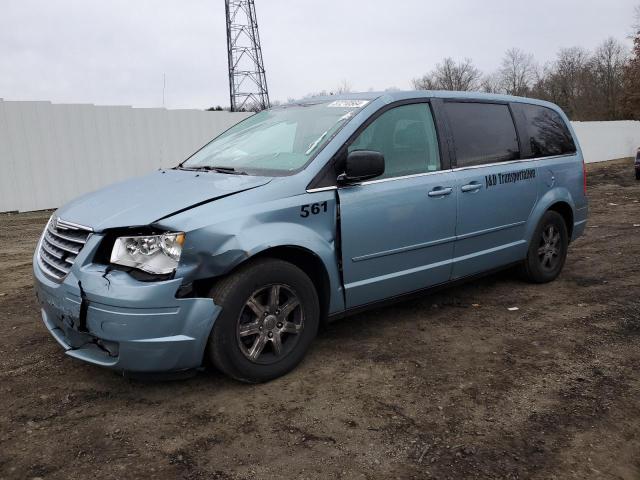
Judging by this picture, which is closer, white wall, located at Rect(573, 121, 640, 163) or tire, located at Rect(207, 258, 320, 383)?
tire, located at Rect(207, 258, 320, 383)

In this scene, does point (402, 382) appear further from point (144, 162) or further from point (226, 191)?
point (144, 162)

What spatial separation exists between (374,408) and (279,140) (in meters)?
→ 2.05

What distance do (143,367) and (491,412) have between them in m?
1.92

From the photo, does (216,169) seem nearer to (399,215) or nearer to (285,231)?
(285,231)

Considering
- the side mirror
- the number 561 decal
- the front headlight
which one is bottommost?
the front headlight

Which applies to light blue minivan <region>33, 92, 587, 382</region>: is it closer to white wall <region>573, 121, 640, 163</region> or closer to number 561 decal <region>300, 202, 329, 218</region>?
number 561 decal <region>300, 202, 329, 218</region>

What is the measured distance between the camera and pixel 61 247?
324 centimetres

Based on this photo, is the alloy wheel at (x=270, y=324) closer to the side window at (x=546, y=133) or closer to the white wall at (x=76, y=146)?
the side window at (x=546, y=133)

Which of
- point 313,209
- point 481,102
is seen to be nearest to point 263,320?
point 313,209

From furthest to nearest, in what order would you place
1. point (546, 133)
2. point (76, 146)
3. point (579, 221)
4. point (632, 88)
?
point (632, 88)
point (76, 146)
point (579, 221)
point (546, 133)

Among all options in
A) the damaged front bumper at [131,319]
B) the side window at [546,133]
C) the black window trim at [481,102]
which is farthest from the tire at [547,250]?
the damaged front bumper at [131,319]

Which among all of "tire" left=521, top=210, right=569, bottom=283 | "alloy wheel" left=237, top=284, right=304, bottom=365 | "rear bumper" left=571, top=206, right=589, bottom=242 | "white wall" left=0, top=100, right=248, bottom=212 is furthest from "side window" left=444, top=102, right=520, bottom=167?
"white wall" left=0, top=100, right=248, bottom=212

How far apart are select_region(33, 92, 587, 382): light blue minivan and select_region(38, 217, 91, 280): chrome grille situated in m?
0.01

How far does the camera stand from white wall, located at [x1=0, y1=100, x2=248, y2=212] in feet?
37.2
